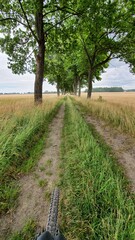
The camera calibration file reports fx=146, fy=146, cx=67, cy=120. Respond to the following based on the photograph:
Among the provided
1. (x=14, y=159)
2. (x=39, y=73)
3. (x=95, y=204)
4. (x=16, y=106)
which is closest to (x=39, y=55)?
(x=39, y=73)

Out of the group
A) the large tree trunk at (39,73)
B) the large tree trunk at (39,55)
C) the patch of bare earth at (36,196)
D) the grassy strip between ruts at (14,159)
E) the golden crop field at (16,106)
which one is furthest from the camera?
the large tree trunk at (39,73)

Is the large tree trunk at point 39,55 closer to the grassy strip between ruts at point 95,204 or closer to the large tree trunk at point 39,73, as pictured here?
the large tree trunk at point 39,73

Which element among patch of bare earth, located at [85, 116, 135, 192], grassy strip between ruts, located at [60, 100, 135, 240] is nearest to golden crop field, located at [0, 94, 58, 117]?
patch of bare earth, located at [85, 116, 135, 192]

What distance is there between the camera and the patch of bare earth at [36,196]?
2027mm

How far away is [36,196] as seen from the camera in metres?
2.53

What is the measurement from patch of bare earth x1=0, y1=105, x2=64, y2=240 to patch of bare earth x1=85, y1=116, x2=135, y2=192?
154cm

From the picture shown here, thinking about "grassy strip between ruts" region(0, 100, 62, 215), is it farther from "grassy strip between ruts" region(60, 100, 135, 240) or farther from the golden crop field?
the golden crop field

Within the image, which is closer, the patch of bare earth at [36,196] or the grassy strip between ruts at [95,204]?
the grassy strip between ruts at [95,204]

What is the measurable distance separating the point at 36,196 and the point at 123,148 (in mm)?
3073

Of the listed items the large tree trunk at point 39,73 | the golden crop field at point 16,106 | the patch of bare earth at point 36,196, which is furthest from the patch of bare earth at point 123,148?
the large tree trunk at point 39,73

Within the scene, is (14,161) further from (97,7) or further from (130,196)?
(97,7)

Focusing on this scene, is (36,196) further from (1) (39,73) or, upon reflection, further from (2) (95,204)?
(1) (39,73)

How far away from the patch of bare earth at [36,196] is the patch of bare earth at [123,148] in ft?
5.07

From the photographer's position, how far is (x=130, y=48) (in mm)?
15477
